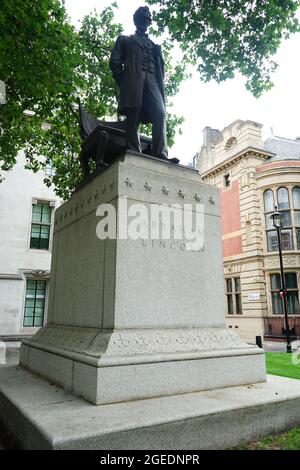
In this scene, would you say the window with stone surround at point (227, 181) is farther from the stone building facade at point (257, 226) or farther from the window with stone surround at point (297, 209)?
the window with stone surround at point (297, 209)

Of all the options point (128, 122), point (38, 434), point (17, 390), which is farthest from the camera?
point (128, 122)

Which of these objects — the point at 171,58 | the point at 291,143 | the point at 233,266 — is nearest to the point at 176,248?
the point at 171,58

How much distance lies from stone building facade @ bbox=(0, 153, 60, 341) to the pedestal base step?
14.7 metres

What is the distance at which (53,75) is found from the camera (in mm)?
8898

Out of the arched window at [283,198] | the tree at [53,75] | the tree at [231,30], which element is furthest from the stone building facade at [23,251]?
the arched window at [283,198]

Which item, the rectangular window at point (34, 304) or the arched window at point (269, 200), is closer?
the rectangular window at point (34, 304)

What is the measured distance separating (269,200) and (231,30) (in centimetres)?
2009

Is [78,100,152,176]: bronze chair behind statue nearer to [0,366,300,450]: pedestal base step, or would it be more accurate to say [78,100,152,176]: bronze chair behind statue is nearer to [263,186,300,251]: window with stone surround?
[0,366,300,450]: pedestal base step

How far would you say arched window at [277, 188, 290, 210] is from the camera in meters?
26.3

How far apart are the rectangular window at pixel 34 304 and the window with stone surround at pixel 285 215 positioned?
18117 mm

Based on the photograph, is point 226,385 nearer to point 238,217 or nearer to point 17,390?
point 17,390

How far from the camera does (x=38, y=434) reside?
2.44 metres

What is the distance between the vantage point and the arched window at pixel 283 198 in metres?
26.3
